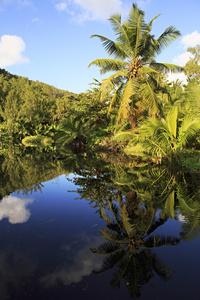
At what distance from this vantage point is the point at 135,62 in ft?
45.0

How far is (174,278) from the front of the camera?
272 centimetres

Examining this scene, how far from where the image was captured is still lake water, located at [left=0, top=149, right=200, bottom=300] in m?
2.48

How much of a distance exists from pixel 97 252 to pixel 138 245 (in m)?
0.69

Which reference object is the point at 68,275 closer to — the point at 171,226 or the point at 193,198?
the point at 171,226

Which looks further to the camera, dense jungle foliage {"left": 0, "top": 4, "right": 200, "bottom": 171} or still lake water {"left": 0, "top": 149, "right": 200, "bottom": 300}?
dense jungle foliage {"left": 0, "top": 4, "right": 200, "bottom": 171}

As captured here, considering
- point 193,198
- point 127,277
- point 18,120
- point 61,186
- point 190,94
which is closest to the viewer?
point 127,277

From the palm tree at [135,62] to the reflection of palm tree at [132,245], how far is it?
8.51 m

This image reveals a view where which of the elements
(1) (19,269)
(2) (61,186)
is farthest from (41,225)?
(2) (61,186)

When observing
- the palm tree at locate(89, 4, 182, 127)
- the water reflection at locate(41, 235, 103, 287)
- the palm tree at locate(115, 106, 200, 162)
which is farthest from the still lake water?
the palm tree at locate(89, 4, 182, 127)

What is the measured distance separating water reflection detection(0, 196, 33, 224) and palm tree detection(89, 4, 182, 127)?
27.2 feet

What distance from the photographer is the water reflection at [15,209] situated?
4.84 metres

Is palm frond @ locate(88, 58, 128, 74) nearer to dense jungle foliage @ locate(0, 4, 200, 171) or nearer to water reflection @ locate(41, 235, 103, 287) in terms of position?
dense jungle foliage @ locate(0, 4, 200, 171)

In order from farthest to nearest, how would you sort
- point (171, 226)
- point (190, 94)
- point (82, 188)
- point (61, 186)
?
point (190, 94)
point (61, 186)
point (82, 188)
point (171, 226)

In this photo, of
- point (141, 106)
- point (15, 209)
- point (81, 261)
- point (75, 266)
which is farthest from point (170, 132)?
point (75, 266)
